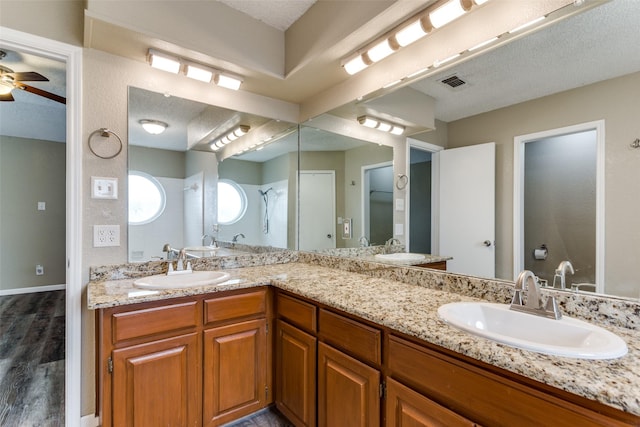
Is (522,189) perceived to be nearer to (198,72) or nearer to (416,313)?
(416,313)

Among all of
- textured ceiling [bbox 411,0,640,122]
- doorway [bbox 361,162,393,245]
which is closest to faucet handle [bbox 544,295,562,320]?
textured ceiling [bbox 411,0,640,122]

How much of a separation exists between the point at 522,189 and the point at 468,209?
27 centimetres

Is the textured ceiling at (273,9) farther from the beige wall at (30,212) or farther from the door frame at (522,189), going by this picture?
the beige wall at (30,212)

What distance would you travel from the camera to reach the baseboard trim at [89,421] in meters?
1.74

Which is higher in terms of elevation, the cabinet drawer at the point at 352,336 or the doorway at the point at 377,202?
the doorway at the point at 377,202

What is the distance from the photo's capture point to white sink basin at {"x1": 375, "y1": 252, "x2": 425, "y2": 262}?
174cm

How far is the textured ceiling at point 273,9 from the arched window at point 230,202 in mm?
1184

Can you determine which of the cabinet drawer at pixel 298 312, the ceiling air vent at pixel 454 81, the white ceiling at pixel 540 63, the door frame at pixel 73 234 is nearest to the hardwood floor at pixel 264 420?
the cabinet drawer at pixel 298 312

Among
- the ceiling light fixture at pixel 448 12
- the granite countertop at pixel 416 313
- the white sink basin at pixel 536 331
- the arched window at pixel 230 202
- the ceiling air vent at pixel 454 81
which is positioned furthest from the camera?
the arched window at pixel 230 202

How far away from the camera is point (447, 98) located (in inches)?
63.4

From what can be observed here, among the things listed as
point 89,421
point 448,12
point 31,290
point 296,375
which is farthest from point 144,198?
point 31,290

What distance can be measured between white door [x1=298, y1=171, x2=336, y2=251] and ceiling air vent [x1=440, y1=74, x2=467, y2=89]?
1.12 meters

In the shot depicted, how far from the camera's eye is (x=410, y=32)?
1566 millimetres

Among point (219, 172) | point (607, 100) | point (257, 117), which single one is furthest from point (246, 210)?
point (607, 100)
